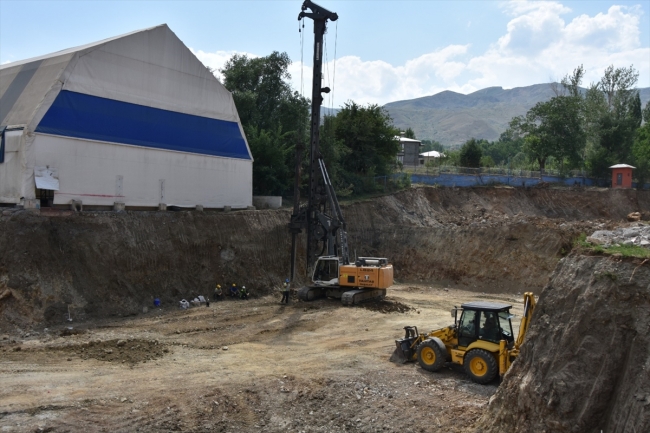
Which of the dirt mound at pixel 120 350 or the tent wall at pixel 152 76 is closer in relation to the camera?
the dirt mound at pixel 120 350

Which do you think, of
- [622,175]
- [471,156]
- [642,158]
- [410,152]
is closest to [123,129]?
[471,156]

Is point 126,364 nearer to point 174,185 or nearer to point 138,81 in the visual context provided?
point 174,185

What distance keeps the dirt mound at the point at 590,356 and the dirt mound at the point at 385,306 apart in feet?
47.5

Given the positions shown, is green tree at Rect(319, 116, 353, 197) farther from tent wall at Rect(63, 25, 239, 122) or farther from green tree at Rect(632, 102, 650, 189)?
green tree at Rect(632, 102, 650, 189)

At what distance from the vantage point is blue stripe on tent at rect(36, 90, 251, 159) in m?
26.2

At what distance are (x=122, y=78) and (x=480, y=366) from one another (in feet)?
76.2

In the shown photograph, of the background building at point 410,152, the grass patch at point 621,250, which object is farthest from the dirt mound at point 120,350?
the background building at point 410,152

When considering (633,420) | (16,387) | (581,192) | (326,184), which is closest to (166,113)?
(326,184)

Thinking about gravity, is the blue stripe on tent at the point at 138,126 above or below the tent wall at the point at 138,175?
above

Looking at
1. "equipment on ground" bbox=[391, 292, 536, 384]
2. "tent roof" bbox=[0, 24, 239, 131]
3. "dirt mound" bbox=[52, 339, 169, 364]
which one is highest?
"tent roof" bbox=[0, 24, 239, 131]

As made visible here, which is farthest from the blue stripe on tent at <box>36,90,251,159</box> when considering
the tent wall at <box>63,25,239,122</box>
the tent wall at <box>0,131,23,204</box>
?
the tent wall at <box>0,131,23,204</box>

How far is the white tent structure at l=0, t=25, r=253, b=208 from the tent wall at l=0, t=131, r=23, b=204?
45mm

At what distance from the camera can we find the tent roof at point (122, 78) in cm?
2658

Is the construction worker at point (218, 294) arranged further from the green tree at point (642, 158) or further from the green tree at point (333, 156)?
the green tree at point (642, 158)
